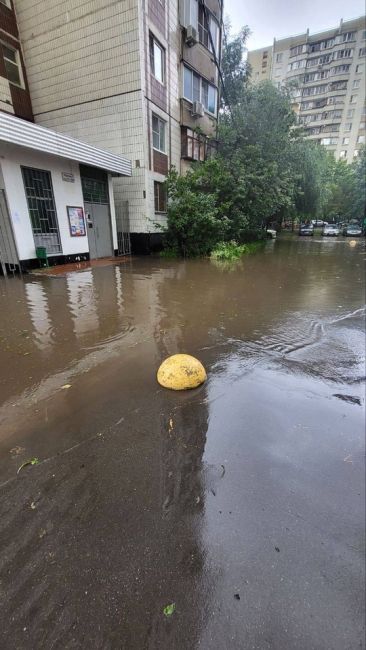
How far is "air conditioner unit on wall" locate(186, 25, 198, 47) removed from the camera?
1517 centimetres

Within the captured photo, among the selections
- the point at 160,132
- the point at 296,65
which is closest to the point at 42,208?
the point at 160,132

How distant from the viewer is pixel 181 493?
2.26m

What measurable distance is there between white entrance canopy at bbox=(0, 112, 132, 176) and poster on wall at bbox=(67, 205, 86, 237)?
1847 mm

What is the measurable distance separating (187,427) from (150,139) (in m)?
14.4

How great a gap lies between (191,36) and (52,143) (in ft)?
Answer: 37.3

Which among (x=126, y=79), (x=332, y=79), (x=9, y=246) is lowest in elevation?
(x=9, y=246)

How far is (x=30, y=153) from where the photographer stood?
9992 millimetres

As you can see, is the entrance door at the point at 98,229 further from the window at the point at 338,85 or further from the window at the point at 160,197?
the window at the point at 338,85

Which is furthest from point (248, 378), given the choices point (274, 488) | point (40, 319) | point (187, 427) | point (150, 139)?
point (150, 139)

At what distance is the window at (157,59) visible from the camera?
1327 cm

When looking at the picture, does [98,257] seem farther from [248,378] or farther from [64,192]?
[248,378]

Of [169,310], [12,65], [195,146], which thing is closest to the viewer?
[169,310]

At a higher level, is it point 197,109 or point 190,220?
point 197,109

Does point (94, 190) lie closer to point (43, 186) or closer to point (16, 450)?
point (43, 186)
